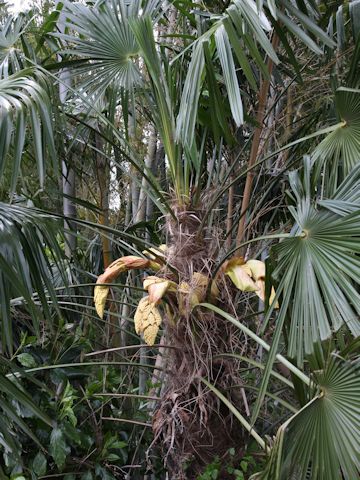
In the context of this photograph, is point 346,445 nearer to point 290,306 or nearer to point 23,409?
point 290,306

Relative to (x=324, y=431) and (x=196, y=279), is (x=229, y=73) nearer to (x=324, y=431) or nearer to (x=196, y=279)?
(x=196, y=279)

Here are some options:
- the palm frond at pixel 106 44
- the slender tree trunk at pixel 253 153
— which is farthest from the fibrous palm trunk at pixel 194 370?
the palm frond at pixel 106 44

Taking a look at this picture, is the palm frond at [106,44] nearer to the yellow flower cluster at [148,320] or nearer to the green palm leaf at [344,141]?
the green palm leaf at [344,141]

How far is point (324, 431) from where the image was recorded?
1435 millimetres

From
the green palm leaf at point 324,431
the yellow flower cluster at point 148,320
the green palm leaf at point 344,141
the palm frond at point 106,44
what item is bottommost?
the green palm leaf at point 324,431

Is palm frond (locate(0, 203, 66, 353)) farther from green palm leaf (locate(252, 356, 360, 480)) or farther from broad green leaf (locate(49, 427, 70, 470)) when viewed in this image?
green palm leaf (locate(252, 356, 360, 480))

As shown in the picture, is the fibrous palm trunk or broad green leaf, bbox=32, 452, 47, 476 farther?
broad green leaf, bbox=32, 452, 47, 476

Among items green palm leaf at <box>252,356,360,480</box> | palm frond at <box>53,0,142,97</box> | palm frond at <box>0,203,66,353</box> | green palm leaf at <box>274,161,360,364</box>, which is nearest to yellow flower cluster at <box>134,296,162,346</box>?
palm frond at <box>0,203,66,353</box>

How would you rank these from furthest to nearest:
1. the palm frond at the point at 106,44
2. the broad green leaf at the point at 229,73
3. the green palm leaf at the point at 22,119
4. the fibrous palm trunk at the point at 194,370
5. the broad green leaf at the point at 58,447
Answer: the palm frond at the point at 106,44 < the broad green leaf at the point at 58,447 < the fibrous palm trunk at the point at 194,370 < the broad green leaf at the point at 229,73 < the green palm leaf at the point at 22,119

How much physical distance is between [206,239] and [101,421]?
961 millimetres

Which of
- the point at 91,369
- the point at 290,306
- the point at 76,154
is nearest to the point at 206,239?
the point at 290,306

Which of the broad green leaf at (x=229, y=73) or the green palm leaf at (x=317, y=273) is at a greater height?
the broad green leaf at (x=229, y=73)

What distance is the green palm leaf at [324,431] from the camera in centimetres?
140

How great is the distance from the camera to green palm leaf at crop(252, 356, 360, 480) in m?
1.40
